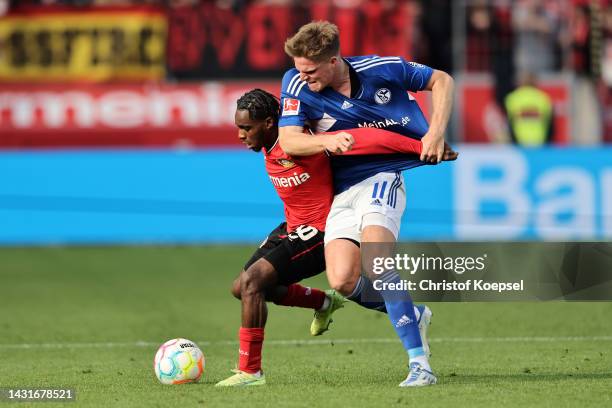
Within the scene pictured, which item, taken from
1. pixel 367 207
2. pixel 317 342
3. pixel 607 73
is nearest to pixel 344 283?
pixel 367 207

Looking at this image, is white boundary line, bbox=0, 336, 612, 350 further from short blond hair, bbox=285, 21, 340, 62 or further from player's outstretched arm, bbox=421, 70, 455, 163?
short blond hair, bbox=285, 21, 340, 62

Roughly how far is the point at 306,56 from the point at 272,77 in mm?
12677

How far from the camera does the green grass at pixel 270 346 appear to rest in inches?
290

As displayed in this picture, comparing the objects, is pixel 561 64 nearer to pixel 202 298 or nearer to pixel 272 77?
pixel 272 77

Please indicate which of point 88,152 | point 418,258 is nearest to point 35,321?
point 418,258

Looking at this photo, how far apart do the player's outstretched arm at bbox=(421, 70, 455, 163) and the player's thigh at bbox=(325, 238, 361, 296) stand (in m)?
0.70

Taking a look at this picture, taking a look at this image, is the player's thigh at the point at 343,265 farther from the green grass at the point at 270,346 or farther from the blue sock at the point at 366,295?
the green grass at the point at 270,346

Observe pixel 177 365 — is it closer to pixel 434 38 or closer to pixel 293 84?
pixel 293 84

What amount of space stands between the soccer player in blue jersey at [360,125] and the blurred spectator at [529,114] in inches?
460

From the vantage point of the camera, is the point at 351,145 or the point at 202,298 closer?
the point at 351,145

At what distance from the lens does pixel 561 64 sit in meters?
20.8

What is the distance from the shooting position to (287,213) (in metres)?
8.46

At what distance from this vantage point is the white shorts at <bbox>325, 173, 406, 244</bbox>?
7773mm

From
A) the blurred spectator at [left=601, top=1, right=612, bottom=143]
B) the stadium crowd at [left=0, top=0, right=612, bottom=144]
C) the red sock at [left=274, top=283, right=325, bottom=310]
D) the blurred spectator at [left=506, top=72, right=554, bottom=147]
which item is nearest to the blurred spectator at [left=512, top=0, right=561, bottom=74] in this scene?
the stadium crowd at [left=0, top=0, right=612, bottom=144]
